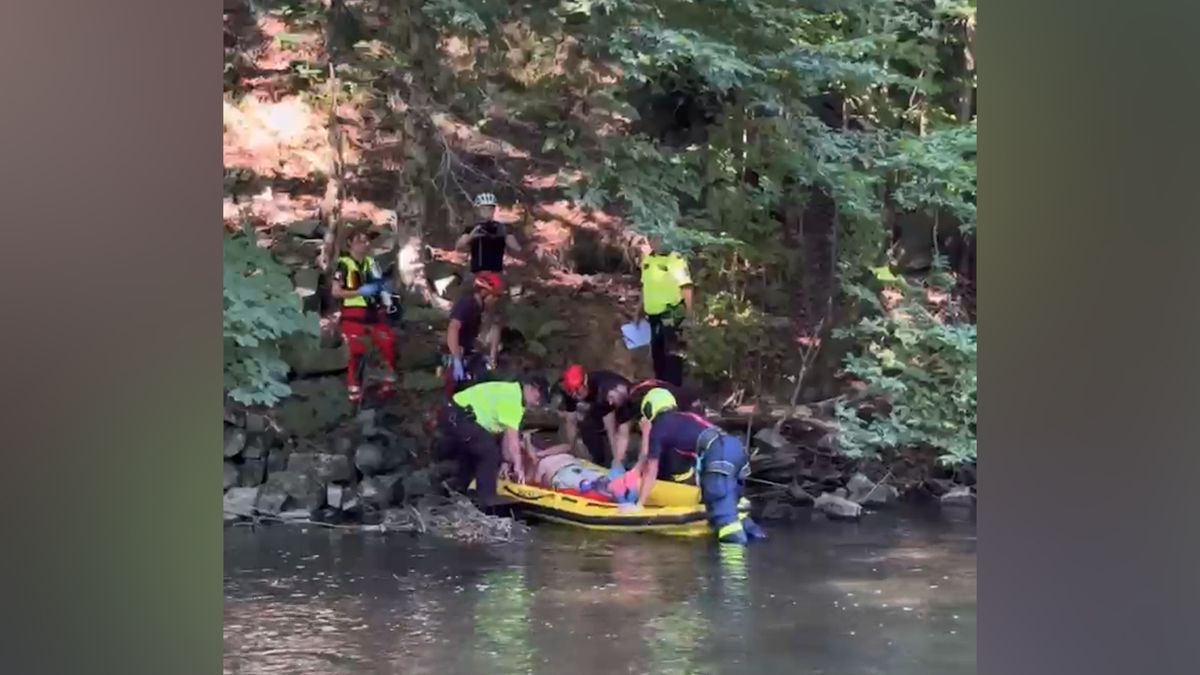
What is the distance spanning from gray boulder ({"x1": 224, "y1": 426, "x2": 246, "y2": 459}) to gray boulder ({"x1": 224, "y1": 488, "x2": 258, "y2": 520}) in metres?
0.20

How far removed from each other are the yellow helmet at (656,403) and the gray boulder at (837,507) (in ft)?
3.21

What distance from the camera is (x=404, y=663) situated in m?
4.24

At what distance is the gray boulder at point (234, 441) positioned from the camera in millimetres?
5832

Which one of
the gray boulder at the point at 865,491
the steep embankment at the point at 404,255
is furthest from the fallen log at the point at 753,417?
the gray boulder at the point at 865,491

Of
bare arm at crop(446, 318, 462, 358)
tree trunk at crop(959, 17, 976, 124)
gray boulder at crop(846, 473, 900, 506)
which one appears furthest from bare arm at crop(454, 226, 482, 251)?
tree trunk at crop(959, 17, 976, 124)

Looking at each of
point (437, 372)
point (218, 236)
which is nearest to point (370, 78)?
point (437, 372)

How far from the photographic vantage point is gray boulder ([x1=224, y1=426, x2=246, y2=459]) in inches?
Result: 230

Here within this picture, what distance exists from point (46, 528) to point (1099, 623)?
118 centimetres

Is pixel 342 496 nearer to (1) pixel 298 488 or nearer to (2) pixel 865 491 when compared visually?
(1) pixel 298 488

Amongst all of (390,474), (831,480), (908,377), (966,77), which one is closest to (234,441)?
(390,474)

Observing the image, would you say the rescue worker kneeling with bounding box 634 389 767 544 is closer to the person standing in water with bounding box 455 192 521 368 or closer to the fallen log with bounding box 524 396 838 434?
the fallen log with bounding box 524 396 838 434

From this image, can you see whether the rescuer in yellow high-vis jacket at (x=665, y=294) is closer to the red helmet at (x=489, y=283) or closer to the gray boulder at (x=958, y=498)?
the red helmet at (x=489, y=283)

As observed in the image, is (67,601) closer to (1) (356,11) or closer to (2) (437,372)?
(2) (437,372)

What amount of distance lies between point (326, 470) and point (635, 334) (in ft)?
6.06
